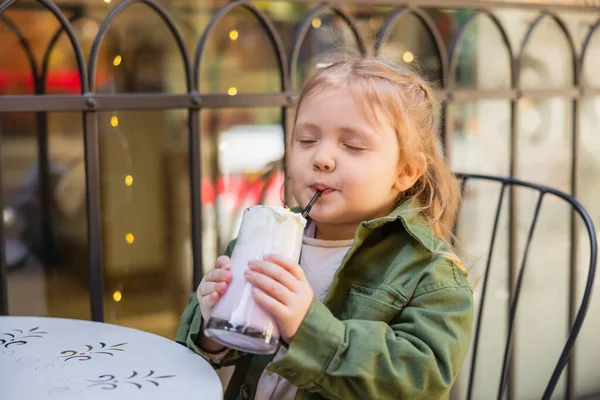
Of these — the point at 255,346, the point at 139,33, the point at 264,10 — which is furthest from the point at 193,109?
the point at 255,346

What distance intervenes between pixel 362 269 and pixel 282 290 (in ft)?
0.95

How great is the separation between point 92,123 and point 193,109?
23 centimetres

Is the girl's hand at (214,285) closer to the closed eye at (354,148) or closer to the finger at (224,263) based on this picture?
the finger at (224,263)

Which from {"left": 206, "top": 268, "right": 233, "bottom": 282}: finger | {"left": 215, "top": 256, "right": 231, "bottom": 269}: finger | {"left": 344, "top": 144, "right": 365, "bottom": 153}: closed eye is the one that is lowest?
{"left": 206, "top": 268, "right": 233, "bottom": 282}: finger

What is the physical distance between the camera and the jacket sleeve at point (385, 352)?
1.04m

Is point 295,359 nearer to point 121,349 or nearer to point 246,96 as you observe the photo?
point 121,349

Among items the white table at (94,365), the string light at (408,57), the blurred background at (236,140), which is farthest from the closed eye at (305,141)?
the string light at (408,57)

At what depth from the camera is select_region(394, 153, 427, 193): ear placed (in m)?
1.29

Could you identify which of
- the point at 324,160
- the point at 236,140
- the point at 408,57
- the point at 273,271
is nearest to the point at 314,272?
the point at 324,160

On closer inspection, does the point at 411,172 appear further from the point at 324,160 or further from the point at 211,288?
the point at 211,288

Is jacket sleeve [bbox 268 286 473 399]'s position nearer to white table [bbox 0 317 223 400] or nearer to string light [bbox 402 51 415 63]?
white table [bbox 0 317 223 400]

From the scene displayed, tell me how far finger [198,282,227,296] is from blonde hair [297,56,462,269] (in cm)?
38

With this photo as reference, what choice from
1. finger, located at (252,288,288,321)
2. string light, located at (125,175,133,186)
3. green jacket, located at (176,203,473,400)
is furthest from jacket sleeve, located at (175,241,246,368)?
string light, located at (125,175,133,186)

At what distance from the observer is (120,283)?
228cm
